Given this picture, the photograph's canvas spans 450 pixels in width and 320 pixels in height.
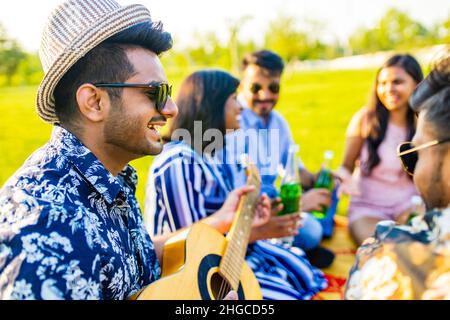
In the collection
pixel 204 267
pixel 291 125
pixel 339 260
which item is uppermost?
pixel 291 125

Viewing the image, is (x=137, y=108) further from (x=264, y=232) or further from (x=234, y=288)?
A: (x=264, y=232)

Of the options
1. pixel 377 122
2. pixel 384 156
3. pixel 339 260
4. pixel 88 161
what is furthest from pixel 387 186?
pixel 88 161

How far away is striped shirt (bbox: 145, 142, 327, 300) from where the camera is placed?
2852 mm

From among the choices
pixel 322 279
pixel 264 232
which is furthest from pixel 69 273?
pixel 322 279

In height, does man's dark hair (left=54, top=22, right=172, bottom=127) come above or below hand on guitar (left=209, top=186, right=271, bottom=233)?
above

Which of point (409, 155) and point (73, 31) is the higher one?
point (73, 31)

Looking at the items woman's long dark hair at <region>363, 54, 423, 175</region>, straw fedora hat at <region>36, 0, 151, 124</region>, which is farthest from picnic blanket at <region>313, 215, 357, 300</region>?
straw fedora hat at <region>36, 0, 151, 124</region>

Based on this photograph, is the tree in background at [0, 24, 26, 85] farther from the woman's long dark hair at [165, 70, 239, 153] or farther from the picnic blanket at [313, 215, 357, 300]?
the picnic blanket at [313, 215, 357, 300]

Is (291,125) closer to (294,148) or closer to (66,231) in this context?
(294,148)

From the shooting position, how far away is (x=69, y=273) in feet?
4.67

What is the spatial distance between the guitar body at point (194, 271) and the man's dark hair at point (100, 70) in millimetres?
725

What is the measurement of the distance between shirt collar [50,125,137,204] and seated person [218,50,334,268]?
6.83 ft

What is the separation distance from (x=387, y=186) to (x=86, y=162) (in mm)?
3265

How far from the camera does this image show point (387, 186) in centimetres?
429
